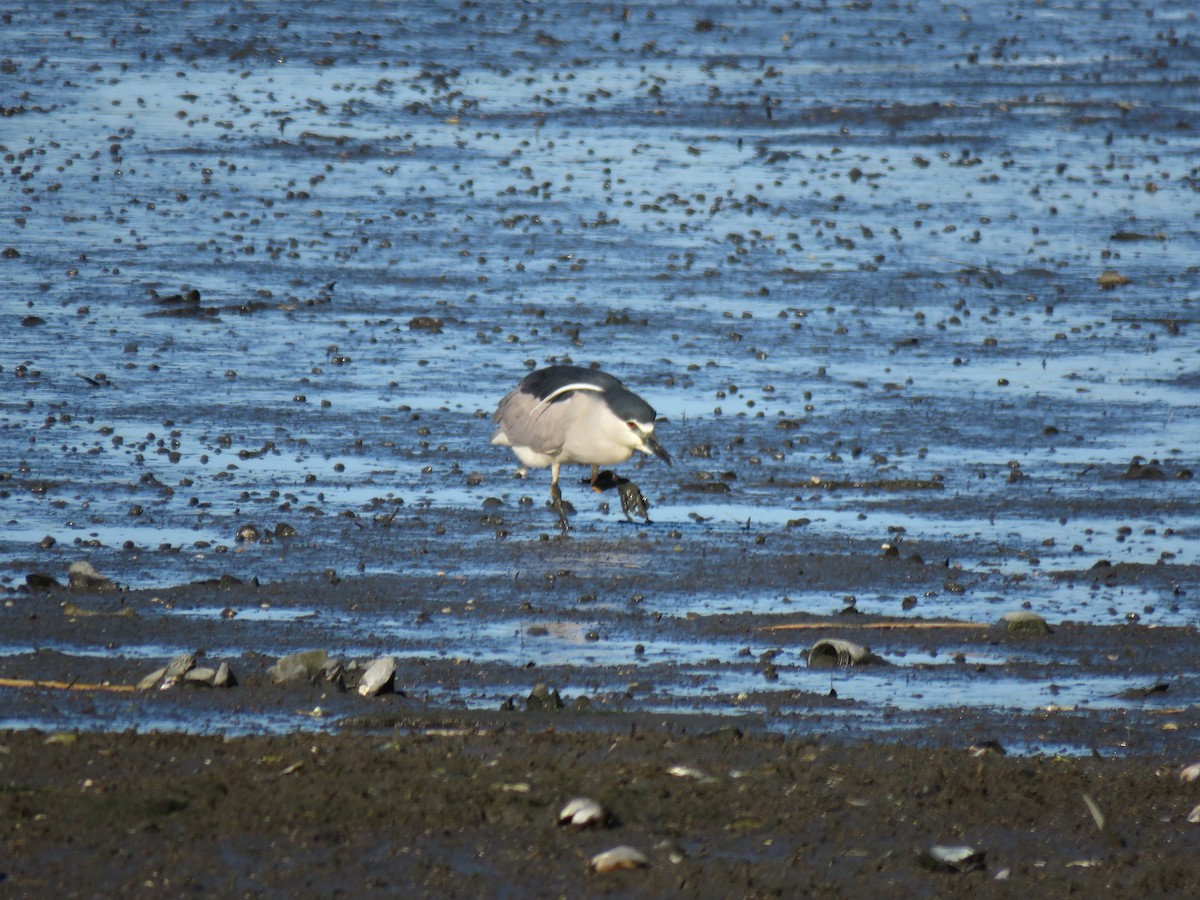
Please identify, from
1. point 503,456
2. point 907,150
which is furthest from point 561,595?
point 907,150

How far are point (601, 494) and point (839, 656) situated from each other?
3.61m

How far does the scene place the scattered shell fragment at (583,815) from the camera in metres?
5.78

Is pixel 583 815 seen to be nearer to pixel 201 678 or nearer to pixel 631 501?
pixel 201 678

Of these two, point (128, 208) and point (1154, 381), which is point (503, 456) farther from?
point (128, 208)

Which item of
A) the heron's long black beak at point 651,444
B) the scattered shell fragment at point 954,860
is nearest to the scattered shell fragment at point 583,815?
the scattered shell fragment at point 954,860

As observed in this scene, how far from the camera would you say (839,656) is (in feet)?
26.0

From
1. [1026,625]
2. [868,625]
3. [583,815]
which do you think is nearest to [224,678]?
[583,815]

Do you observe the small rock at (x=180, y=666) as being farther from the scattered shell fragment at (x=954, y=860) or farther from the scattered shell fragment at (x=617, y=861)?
the scattered shell fragment at (x=954, y=860)

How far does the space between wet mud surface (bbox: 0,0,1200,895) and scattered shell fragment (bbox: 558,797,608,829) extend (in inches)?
2.7

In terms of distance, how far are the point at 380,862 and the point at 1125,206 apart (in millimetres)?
14941

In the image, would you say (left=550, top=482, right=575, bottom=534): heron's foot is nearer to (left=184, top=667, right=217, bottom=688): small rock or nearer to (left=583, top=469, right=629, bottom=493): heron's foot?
(left=583, top=469, right=629, bottom=493): heron's foot

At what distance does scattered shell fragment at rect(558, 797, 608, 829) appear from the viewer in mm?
5781

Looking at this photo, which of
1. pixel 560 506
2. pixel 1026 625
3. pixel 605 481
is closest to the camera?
pixel 1026 625

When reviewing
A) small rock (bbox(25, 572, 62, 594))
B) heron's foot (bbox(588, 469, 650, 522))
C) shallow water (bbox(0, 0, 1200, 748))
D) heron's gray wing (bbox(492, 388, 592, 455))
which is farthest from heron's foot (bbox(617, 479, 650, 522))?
small rock (bbox(25, 572, 62, 594))
